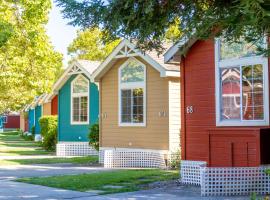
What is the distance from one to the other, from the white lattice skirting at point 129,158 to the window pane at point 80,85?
271 inches

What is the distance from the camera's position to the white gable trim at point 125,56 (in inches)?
727

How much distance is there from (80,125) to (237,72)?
44.2 feet

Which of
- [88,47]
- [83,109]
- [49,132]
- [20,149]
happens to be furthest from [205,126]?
[88,47]

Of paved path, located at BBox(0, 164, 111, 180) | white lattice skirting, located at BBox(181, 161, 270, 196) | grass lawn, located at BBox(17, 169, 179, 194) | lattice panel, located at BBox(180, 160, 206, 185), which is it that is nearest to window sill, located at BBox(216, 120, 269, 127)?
lattice panel, located at BBox(180, 160, 206, 185)

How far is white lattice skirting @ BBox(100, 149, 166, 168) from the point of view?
748 inches

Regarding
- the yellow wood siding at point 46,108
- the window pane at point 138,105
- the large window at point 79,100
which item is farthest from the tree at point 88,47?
the window pane at point 138,105

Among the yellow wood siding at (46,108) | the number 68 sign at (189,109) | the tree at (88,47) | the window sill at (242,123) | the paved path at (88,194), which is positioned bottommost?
the paved path at (88,194)

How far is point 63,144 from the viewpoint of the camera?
25.6 meters

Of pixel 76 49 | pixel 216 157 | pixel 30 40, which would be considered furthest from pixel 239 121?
pixel 76 49

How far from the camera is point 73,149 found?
2575 centimetres

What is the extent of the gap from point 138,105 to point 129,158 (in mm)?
2198

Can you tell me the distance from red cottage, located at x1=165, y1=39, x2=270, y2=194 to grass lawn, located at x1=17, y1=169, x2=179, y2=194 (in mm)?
1351

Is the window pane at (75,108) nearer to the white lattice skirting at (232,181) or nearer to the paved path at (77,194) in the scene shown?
the paved path at (77,194)

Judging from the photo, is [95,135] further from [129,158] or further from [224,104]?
[224,104]
